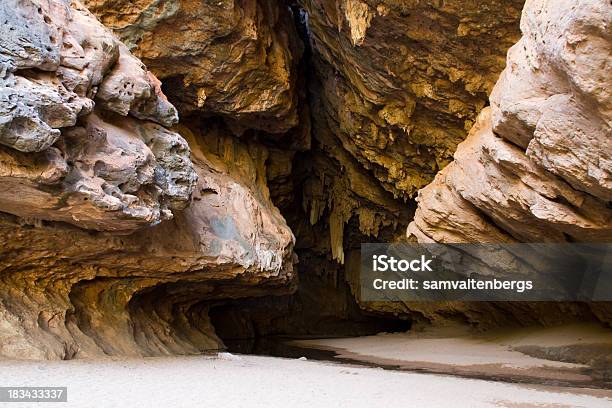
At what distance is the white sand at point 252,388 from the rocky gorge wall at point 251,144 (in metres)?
1.58

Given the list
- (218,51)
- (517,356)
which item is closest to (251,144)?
(218,51)

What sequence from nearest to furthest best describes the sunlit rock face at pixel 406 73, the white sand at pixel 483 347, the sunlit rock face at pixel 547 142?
the sunlit rock face at pixel 547 142 < the white sand at pixel 483 347 < the sunlit rock face at pixel 406 73

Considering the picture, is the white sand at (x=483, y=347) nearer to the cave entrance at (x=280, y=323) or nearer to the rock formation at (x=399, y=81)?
the rock formation at (x=399, y=81)

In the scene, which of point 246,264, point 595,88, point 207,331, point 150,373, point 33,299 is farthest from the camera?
point 207,331

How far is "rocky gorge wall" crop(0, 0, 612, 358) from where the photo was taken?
647cm

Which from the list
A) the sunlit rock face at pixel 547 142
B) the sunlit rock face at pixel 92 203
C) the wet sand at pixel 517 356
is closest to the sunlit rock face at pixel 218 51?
the sunlit rock face at pixel 92 203

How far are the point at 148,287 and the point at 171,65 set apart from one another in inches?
220

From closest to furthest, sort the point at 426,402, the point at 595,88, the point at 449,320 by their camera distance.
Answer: the point at 595,88, the point at 426,402, the point at 449,320

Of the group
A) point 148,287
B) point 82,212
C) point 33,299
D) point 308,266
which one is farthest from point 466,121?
point 308,266

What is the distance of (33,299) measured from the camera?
8.70 meters

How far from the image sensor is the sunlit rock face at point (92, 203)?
6.63 metres

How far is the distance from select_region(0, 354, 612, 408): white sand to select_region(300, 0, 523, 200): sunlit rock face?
768 cm

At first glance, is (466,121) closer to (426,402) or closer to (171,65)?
(171,65)

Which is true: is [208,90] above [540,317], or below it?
above
